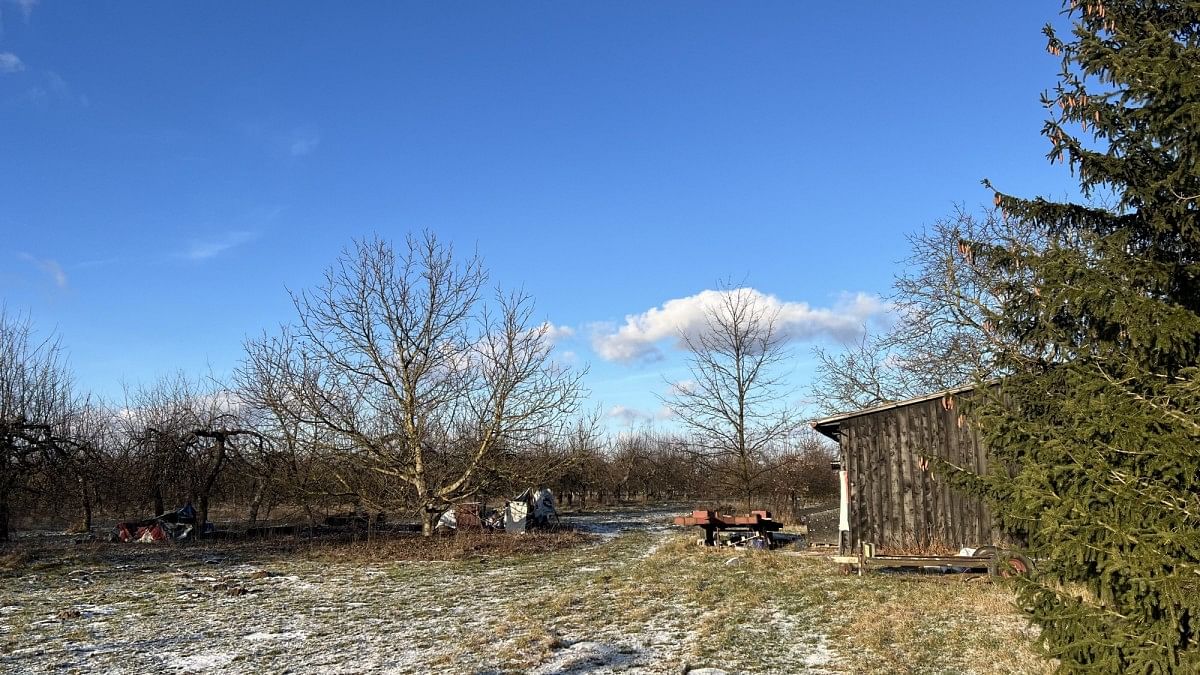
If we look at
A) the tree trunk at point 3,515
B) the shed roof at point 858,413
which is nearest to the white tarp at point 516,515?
the shed roof at point 858,413

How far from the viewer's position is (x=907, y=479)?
12672 mm

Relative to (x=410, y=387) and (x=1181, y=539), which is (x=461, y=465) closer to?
(x=410, y=387)

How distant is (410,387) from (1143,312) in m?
15.7

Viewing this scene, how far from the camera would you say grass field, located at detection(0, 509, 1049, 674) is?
6922mm

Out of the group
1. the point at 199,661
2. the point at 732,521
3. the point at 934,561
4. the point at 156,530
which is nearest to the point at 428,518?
the point at 156,530

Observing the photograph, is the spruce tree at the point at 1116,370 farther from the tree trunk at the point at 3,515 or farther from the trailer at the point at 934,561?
the tree trunk at the point at 3,515

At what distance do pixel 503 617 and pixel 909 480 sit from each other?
7408 millimetres

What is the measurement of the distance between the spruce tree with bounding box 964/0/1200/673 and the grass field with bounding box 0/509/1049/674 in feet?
5.74

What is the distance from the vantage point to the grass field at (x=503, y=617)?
692cm

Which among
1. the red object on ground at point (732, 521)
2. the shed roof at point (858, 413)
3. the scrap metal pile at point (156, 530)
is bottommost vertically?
the scrap metal pile at point (156, 530)

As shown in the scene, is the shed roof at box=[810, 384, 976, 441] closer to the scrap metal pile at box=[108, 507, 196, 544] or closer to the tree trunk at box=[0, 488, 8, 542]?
the scrap metal pile at box=[108, 507, 196, 544]

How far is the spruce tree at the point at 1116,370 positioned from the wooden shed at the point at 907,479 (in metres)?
6.81

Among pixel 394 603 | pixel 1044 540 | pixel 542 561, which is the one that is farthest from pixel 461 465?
pixel 1044 540

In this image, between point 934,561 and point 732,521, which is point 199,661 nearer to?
point 934,561
